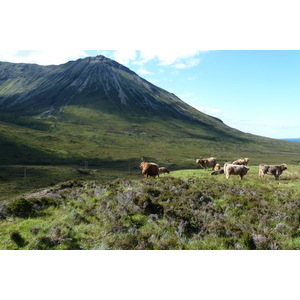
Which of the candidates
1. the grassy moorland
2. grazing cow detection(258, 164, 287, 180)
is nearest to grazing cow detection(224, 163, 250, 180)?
grazing cow detection(258, 164, 287, 180)

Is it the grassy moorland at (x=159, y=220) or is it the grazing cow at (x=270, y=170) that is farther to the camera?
the grazing cow at (x=270, y=170)

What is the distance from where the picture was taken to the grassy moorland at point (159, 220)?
837cm

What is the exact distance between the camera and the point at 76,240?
8625 mm

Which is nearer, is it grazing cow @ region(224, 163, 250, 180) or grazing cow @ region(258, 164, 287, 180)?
grazing cow @ region(224, 163, 250, 180)

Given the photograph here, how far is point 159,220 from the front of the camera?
10.2m

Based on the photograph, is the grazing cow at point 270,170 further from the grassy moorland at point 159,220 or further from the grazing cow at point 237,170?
the grassy moorland at point 159,220

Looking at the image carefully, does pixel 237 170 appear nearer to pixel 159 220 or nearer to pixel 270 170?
pixel 270 170

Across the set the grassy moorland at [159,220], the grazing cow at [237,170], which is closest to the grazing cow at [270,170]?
the grazing cow at [237,170]

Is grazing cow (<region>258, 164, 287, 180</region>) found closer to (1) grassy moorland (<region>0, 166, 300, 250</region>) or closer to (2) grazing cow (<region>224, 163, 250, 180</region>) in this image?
(2) grazing cow (<region>224, 163, 250, 180</region>)

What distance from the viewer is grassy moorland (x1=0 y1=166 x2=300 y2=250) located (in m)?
8.37

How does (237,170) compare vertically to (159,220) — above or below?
above

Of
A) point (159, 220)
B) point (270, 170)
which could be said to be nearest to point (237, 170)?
point (270, 170)

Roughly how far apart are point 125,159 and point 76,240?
98.7m

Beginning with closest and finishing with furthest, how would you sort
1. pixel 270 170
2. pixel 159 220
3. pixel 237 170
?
pixel 159 220 → pixel 237 170 → pixel 270 170
